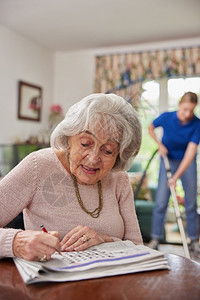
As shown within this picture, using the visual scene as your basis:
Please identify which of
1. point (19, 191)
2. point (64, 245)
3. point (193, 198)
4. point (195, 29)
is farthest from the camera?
point (195, 29)

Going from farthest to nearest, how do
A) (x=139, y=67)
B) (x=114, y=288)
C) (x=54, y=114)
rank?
(x=54, y=114)
(x=139, y=67)
(x=114, y=288)

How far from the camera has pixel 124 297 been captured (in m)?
0.77

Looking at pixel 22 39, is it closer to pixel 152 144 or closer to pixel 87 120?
pixel 152 144

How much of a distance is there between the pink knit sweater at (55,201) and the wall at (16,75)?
4.52m

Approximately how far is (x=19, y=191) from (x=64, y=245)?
23 cm

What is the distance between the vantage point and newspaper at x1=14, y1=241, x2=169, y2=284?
84 cm

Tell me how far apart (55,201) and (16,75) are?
5021mm

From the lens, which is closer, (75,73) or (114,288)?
(114,288)

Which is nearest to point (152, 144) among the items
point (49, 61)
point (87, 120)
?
point (49, 61)

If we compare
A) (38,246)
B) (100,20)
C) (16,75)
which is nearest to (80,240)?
(38,246)

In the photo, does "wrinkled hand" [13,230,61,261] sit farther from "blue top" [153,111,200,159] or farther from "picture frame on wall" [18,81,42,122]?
"picture frame on wall" [18,81,42,122]

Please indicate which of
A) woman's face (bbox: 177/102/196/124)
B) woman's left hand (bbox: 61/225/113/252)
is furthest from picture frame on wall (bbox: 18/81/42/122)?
woman's left hand (bbox: 61/225/113/252)

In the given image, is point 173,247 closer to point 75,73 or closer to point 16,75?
point 16,75

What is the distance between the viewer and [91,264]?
0.89m
